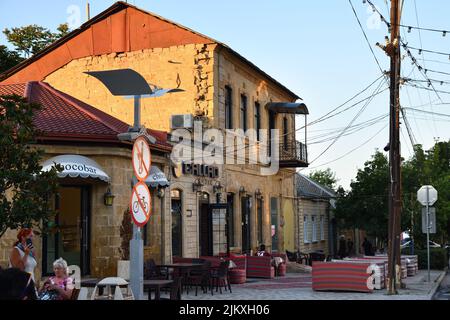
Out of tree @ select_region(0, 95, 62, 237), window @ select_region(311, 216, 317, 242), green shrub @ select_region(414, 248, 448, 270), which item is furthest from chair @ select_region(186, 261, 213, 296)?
window @ select_region(311, 216, 317, 242)

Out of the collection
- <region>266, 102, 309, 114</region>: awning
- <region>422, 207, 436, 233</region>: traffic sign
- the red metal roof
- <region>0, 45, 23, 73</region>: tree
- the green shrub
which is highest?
<region>0, 45, 23, 73</region>: tree

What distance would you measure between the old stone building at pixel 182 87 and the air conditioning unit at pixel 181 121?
2.62ft

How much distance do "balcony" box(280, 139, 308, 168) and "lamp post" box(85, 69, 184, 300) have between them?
19211 mm

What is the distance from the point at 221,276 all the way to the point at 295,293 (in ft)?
6.61

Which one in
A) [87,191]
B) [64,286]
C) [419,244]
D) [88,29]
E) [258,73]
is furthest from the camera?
[419,244]

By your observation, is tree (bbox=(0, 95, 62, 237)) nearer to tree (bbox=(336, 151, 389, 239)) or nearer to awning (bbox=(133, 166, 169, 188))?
awning (bbox=(133, 166, 169, 188))

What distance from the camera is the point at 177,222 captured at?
21.1 metres

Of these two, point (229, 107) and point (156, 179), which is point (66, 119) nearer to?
point (156, 179)

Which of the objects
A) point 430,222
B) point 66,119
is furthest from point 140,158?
point 430,222

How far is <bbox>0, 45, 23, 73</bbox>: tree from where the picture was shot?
32.7m
